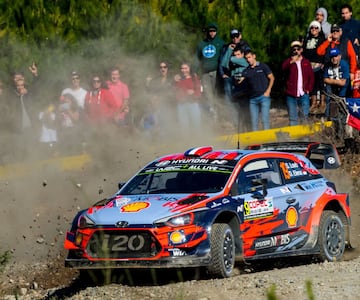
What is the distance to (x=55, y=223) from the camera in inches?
634

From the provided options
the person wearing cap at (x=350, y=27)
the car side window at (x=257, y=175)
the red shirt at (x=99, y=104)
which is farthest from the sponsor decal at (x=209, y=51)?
the car side window at (x=257, y=175)

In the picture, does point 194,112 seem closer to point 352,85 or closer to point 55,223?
point 352,85

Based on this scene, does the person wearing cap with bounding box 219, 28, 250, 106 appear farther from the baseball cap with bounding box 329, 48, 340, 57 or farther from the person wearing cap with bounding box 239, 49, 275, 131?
the baseball cap with bounding box 329, 48, 340, 57

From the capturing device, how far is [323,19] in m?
19.8

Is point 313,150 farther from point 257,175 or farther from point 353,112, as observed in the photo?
point 353,112

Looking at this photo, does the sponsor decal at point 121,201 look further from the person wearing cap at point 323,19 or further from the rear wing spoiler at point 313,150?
the person wearing cap at point 323,19

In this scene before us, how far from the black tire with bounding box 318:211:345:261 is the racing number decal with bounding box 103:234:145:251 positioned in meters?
2.77

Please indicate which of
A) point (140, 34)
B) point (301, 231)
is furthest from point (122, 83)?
point (301, 231)

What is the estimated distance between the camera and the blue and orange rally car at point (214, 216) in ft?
36.2

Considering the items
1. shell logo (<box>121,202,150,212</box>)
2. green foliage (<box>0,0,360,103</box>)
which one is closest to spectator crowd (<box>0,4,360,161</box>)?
green foliage (<box>0,0,360,103</box>)

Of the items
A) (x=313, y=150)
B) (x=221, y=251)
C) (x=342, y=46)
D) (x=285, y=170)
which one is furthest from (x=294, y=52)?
(x=221, y=251)

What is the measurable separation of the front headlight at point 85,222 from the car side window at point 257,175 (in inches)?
70.4

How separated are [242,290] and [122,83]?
345 inches

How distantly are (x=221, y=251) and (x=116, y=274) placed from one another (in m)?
1.38
